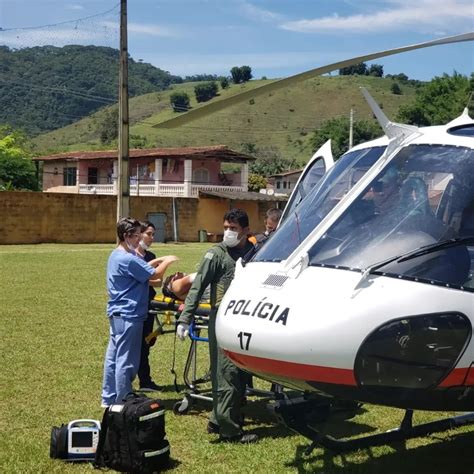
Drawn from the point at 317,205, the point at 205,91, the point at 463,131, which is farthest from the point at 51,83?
the point at 463,131

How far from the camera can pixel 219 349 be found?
661cm

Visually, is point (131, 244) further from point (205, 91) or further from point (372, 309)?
point (205, 91)

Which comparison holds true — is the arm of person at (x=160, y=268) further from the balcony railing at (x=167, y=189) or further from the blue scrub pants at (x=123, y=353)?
the balcony railing at (x=167, y=189)

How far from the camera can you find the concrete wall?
38688 millimetres

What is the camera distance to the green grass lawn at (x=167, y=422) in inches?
239

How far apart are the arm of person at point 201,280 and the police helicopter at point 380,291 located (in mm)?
1338

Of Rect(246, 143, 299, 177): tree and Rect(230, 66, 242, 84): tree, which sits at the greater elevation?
Rect(230, 66, 242, 84): tree

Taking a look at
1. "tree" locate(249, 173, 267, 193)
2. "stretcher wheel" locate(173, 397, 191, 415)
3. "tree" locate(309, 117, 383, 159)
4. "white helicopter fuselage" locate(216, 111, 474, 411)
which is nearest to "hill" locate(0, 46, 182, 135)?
"tree" locate(249, 173, 267, 193)

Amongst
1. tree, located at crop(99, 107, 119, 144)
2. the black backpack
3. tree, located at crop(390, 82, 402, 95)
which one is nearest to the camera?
the black backpack

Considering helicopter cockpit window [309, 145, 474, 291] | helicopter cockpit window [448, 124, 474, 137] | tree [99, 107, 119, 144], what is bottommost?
helicopter cockpit window [309, 145, 474, 291]

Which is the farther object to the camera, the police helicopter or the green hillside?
the green hillside

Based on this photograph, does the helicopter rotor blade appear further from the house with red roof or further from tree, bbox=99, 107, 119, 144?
tree, bbox=99, 107, 119, 144

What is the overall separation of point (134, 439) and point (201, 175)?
53.6 m

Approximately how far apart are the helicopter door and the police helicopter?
70.1 inches
